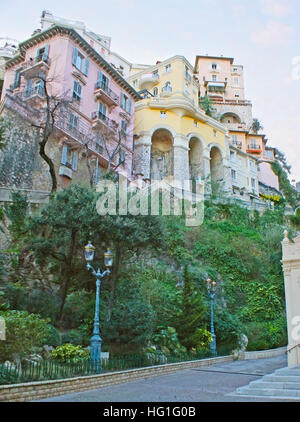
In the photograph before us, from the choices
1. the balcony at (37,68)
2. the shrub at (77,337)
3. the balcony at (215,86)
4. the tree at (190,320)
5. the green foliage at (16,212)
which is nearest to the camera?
the shrub at (77,337)

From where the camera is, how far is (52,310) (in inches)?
573

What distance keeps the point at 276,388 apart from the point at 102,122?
24018 mm

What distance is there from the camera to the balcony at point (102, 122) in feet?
95.0

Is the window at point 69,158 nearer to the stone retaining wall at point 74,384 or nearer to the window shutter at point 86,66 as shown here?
the window shutter at point 86,66

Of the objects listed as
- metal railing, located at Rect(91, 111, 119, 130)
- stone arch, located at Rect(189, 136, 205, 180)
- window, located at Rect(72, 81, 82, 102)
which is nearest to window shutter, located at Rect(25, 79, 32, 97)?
window, located at Rect(72, 81, 82, 102)

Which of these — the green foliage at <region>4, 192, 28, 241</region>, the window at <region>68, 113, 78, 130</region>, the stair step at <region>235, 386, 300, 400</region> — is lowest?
the stair step at <region>235, 386, 300, 400</region>

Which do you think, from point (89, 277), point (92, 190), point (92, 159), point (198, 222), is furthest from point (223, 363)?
point (92, 159)

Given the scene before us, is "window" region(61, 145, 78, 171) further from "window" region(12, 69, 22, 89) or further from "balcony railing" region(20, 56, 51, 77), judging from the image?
"window" region(12, 69, 22, 89)

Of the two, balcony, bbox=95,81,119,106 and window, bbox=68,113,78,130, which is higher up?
balcony, bbox=95,81,119,106

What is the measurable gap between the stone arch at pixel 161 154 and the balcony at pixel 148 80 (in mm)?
8700

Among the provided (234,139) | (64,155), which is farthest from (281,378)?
(234,139)

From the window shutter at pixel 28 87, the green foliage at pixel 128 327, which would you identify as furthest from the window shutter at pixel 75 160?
the green foliage at pixel 128 327

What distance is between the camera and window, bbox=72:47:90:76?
28308mm
